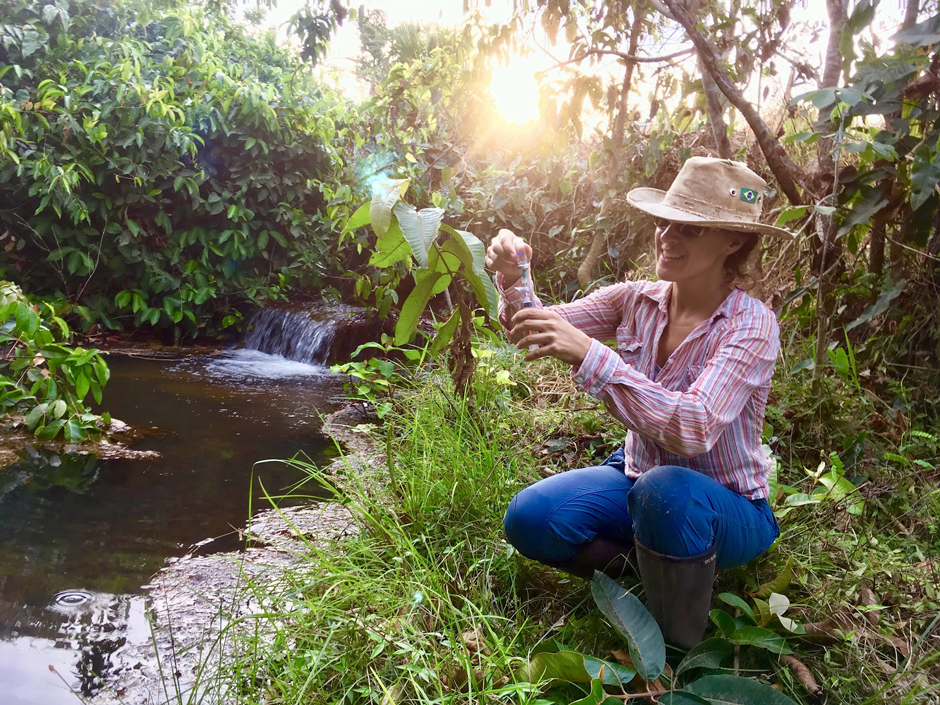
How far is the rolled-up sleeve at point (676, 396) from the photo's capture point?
139 centimetres

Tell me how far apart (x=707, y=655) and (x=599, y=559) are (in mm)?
342

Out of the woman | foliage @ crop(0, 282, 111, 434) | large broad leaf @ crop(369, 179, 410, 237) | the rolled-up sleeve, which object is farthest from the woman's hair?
foliage @ crop(0, 282, 111, 434)

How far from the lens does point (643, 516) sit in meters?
1.51

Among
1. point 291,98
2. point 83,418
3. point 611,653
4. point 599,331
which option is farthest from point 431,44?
point 611,653

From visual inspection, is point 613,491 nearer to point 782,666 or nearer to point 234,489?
point 782,666

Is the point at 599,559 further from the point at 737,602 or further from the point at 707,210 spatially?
the point at 707,210

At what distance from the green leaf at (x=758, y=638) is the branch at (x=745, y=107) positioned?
200cm

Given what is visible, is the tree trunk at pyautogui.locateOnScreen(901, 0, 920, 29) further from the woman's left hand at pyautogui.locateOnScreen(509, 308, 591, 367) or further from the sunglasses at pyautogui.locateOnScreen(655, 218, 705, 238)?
the woman's left hand at pyautogui.locateOnScreen(509, 308, 591, 367)

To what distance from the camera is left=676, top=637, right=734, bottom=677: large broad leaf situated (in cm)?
143

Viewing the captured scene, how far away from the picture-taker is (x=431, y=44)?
11.0 metres

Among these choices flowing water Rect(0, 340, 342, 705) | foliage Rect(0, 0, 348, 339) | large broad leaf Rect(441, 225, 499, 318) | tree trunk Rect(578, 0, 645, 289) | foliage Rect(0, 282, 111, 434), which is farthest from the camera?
foliage Rect(0, 0, 348, 339)

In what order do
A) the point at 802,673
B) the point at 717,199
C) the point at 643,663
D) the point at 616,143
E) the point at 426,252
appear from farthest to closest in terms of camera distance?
1. the point at 616,143
2. the point at 717,199
3. the point at 802,673
4. the point at 643,663
5. the point at 426,252

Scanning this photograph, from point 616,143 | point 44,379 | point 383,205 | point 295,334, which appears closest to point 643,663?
point 383,205

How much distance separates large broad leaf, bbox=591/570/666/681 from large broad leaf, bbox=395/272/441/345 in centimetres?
69
